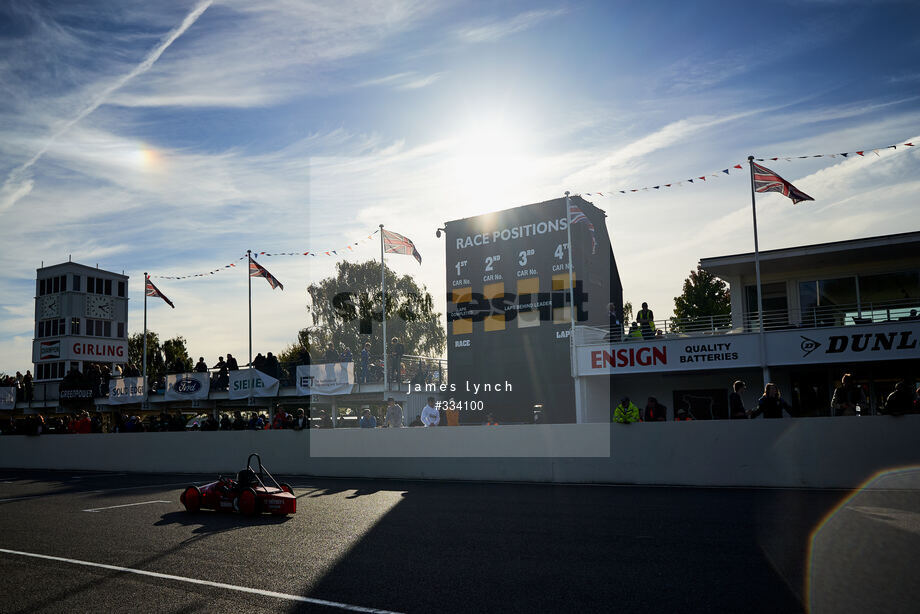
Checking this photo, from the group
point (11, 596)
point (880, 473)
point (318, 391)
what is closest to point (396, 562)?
point (11, 596)

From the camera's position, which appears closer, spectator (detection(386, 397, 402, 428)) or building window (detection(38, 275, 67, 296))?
spectator (detection(386, 397, 402, 428))

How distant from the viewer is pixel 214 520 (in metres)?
11.5

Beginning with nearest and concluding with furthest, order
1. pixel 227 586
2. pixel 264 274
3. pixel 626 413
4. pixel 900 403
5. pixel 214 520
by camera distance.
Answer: pixel 227 586
pixel 214 520
pixel 900 403
pixel 626 413
pixel 264 274

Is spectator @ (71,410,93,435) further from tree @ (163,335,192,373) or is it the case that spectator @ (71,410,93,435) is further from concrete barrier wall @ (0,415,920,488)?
tree @ (163,335,192,373)

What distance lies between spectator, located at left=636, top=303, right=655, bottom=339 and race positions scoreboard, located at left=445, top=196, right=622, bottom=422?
171 centimetres

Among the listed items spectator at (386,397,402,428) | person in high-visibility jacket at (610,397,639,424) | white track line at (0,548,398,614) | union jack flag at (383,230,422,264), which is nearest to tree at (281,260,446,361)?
union jack flag at (383,230,422,264)

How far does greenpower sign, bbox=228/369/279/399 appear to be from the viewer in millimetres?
29094

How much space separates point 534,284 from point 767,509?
15.7 metres

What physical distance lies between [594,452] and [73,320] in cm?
4893

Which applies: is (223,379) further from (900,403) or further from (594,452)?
(900,403)

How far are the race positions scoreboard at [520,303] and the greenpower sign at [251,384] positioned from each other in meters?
8.14

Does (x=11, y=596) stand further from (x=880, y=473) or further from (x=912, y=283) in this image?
(x=912, y=283)

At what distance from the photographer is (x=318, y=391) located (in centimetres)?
2773

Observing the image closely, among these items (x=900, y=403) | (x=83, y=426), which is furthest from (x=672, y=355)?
(x=83, y=426)
